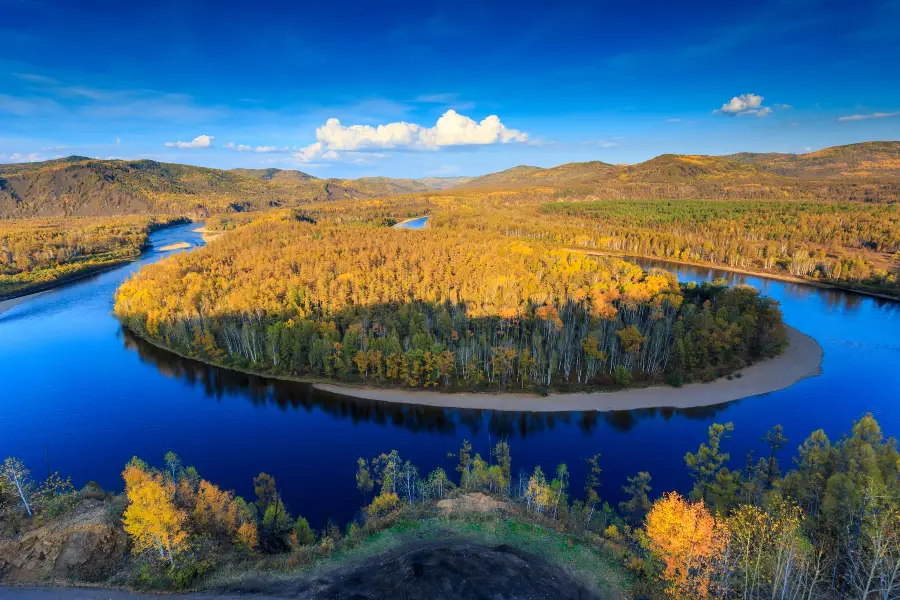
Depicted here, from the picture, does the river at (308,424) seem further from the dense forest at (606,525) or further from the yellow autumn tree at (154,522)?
the yellow autumn tree at (154,522)

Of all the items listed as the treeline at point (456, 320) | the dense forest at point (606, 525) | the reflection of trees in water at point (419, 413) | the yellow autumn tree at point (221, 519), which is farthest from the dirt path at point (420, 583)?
the treeline at point (456, 320)

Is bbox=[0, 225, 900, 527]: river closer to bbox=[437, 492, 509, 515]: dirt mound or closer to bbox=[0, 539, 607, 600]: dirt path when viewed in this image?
bbox=[437, 492, 509, 515]: dirt mound

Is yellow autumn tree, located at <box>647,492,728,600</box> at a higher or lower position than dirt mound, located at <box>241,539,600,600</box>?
higher

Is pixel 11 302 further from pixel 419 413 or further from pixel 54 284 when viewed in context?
pixel 419 413

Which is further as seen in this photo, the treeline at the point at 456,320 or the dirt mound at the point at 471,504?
the treeline at the point at 456,320

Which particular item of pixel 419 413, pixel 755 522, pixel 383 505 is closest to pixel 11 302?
pixel 419 413

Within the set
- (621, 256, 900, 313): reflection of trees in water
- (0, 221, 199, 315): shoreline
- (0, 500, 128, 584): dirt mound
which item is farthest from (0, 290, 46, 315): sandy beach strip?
(621, 256, 900, 313): reflection of trees in water
